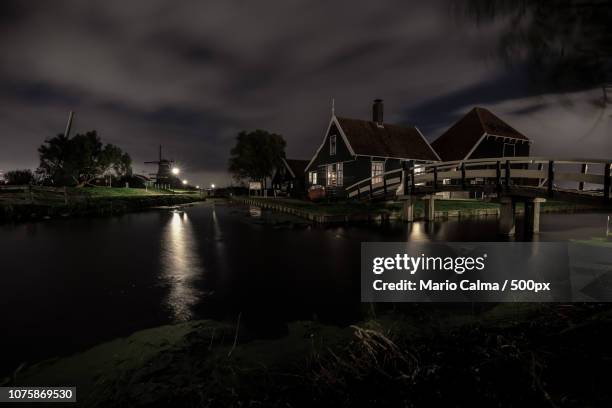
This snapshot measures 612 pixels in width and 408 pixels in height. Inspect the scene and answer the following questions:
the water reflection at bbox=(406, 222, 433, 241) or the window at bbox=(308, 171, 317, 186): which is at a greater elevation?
the window at bbox=(308, 171, 317, 186)

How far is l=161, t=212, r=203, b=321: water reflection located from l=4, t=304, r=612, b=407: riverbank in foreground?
1169 mm

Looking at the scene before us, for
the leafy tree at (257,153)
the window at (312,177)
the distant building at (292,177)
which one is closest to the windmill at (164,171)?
the leafy tree at (257,153)

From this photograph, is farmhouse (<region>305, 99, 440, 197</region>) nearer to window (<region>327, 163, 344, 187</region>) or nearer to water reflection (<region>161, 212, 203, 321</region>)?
window (<region>327, 163, 344, 187</region>)

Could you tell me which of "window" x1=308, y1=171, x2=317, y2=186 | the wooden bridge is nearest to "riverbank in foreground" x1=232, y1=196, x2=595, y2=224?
the wooden bridge

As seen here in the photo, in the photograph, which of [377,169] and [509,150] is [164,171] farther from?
[509,150]

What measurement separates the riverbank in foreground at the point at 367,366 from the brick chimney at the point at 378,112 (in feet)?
85.9

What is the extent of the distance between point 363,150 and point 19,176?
121ft

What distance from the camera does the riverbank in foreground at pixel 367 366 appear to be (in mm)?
2496

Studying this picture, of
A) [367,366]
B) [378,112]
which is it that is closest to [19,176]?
[378,112]

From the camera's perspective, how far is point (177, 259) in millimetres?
9602

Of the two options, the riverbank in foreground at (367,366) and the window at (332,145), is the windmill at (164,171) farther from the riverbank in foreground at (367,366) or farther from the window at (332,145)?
the riverbank in foreground at (367,366)

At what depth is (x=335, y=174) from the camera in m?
27.3

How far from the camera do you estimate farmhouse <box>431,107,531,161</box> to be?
1121 inches

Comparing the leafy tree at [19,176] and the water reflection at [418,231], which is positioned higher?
the leafy tree at [19,176]
